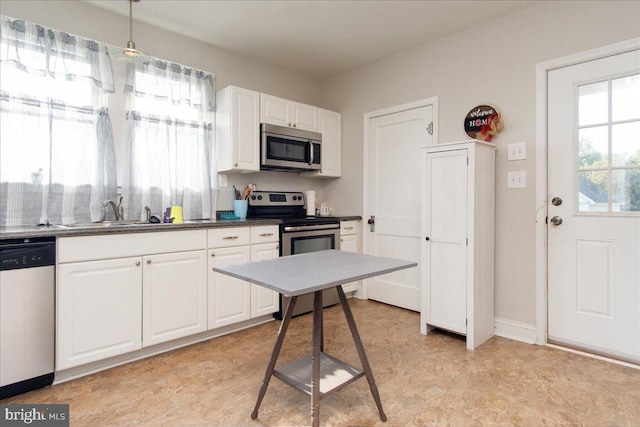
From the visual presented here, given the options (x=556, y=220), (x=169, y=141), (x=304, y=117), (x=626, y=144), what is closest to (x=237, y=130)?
(x=169, y=141)

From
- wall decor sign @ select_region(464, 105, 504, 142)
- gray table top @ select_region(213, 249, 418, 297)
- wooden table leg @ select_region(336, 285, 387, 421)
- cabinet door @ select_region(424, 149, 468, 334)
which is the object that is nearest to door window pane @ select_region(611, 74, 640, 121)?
wall decor sign @ select_region(464, 105, 504, 142)

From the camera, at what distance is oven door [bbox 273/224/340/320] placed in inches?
129

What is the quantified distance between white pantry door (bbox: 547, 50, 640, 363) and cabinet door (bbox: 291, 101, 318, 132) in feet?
7.36

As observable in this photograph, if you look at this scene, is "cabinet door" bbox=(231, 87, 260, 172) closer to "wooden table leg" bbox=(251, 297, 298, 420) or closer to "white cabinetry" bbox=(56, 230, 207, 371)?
"white cabinetry" bbox=(56, 230, 207, 371)

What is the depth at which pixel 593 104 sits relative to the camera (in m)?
2.51

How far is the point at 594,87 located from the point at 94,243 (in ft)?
11.9

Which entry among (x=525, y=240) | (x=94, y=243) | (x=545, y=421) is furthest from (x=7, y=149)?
(x=525, y=240)

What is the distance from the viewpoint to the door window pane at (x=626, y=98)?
2.35 metres

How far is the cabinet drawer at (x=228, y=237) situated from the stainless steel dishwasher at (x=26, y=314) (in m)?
1.03

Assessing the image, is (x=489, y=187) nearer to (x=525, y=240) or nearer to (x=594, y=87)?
(x=525, y=240)

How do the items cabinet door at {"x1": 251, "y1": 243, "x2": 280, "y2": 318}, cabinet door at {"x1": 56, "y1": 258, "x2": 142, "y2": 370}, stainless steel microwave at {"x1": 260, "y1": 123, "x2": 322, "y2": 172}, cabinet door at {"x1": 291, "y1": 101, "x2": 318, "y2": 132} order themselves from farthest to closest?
cabinet door at {"x1": 291, "y1": 101, "x2": 318, "y2": 132}
stainless steel microwave at {"x1": 260, "y1": 123, "x2": 322, "y2": 172}
cabinet door at {"x1": 251, "y1": 243, "x2": 280, "y2": 318}
cabinet door at {"x1": 56, "y1": 258, "x2": 142, "y2": 370}

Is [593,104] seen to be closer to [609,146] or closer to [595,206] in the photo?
[609,146]

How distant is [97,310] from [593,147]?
3614mm

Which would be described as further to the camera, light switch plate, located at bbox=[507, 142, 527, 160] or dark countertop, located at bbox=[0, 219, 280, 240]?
light switch plate, located at bbox=[507, 142, 527, 160]
